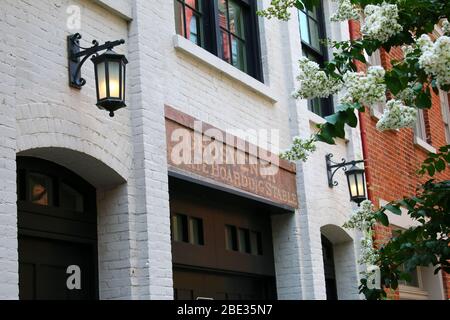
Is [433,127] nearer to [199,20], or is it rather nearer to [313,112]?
[313,112]

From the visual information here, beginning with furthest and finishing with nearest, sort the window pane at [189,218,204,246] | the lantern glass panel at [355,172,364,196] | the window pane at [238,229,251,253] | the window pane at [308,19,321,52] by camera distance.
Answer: the window pane at [308,19,321,52] → the lantern glass panel at [355,172,364,196] → the window pane at [238,229,251,253] → the window pane at [189,218,204,246]

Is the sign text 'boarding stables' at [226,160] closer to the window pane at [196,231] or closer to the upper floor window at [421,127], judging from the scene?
the window pane at [196,231]

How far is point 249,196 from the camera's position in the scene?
30.9 ft

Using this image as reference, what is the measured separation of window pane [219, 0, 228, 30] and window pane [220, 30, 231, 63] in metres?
0.10

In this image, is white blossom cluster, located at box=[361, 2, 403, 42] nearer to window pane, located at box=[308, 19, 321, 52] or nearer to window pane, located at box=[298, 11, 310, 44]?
window pane, located at box=[298, 11, 310, 44]

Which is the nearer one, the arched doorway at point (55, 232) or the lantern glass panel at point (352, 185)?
the arched doorway at point (55, 232)

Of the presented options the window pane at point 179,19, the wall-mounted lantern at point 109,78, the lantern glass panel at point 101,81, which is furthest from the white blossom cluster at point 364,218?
the window pane at point 179,19

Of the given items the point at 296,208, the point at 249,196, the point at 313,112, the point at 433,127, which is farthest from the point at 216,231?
the point at 433,127

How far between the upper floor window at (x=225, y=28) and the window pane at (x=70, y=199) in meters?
2.42

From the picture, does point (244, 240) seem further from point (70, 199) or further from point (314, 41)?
point (314, 41)

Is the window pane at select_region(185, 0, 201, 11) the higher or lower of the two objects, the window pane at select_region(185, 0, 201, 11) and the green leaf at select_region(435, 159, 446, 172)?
the higher

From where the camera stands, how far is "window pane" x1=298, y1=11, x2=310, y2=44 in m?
12.1

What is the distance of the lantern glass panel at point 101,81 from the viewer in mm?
6508

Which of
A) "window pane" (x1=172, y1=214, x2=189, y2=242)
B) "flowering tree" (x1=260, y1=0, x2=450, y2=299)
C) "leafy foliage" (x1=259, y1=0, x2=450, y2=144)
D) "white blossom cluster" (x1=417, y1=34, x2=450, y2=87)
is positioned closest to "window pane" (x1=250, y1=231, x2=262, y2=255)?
"window pane" (x1=172, y1=214, x2=189, y2=242)
